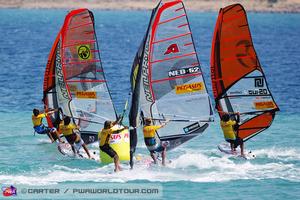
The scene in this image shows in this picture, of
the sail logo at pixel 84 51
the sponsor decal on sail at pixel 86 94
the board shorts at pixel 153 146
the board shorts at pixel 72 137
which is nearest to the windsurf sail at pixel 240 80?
the board shorts at pixel 153 146

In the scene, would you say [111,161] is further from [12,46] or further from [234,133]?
[12,46]

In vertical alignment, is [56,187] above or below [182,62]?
below

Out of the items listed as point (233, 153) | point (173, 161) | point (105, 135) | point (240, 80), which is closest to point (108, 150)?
point (105, 135)

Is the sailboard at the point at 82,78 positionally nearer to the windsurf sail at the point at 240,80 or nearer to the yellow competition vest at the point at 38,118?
the yellow competition vest at the point at 38,118

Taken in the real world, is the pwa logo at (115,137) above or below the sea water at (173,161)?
above

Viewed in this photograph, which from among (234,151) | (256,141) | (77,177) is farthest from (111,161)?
(256,141)

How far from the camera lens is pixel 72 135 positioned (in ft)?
104

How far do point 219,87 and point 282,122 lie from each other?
25.0 ft

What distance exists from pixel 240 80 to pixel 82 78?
645 centimetres

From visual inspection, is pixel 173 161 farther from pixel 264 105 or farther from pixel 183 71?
pixel 264 105

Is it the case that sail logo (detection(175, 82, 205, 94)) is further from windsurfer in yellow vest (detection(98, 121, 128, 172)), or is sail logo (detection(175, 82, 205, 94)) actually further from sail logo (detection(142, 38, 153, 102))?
windsurfer in yellow vest (detection(98, 121, 128, 172))

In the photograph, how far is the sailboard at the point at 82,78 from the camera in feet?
110

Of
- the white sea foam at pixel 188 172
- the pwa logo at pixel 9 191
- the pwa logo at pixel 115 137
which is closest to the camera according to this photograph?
the pwa logo at pixel 9 191

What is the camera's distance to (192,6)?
576ft
